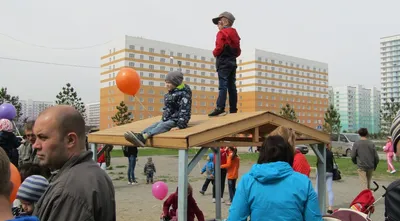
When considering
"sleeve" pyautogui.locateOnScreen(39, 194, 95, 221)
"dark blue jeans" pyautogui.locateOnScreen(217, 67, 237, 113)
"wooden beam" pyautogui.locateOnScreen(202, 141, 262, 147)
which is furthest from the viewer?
"dark blue jeans" pyautogui.locateOnScreen(217, 67, 237, 113)

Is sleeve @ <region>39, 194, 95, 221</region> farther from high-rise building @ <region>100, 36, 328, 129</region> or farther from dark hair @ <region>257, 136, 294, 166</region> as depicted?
high-rise building @ <region>100, 36, 328, 129</region>

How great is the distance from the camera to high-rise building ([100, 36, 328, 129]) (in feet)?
208

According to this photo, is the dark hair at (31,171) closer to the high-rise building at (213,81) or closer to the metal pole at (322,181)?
the metal pole at (322,181)

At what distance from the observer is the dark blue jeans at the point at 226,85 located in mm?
6852

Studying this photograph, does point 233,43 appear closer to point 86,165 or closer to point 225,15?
point 225,15

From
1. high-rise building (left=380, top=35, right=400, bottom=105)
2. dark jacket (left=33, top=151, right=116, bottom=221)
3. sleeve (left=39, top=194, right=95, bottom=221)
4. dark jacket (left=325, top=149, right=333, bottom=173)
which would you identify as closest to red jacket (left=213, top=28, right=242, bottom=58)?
dark jacket (left=325, top=149, right=333, bottom=173)

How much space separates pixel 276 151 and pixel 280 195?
344 millimetres

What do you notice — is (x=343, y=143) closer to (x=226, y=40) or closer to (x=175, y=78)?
(x=226, y=40)

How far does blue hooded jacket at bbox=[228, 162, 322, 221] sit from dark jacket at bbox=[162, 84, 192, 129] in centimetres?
321

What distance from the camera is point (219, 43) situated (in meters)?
6.68

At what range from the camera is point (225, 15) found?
265 inches

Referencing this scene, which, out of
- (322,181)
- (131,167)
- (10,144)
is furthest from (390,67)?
(10,144)

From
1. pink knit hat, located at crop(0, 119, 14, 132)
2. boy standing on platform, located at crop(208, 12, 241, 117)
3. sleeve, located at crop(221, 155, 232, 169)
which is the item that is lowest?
sleeve, located at crop(221, 155, 232, 169)

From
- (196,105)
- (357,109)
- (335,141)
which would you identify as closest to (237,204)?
(335,141)
